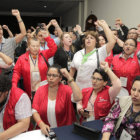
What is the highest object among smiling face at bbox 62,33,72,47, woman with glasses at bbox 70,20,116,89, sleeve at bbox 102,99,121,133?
smiling face at bbox 62,33,72,47

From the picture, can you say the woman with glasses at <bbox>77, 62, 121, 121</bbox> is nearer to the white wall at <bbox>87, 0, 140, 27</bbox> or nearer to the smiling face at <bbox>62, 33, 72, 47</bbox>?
the smiling face at <bbox>62, 33, 72, 47</bbox>

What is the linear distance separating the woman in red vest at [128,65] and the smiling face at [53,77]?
86 cm

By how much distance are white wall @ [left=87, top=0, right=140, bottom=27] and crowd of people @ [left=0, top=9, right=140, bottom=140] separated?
63.4 inches

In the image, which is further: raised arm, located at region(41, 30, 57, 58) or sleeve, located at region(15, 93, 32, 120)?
raised arm, located at region(41, 30, 57, 58)

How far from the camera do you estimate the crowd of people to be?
139cm

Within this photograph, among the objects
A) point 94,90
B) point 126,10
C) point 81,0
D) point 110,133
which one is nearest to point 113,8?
point 126,10

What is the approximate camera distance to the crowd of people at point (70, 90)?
1386 mm

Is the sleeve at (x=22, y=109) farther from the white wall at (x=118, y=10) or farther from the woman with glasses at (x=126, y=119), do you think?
the white wall at (x=118, y=10)

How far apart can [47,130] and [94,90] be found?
2.26ft

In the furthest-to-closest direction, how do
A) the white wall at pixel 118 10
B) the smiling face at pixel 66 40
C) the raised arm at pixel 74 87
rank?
the white wall at pixel 118 10, the smiling face at pixel 66 40, the raised arm at pixel 74 87

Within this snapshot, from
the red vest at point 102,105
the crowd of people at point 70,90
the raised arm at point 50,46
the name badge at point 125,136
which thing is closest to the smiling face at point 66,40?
the crowd of people at point 70,90

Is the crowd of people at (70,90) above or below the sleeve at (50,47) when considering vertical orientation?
below

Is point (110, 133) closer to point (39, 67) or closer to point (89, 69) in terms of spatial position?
point (89, 69)

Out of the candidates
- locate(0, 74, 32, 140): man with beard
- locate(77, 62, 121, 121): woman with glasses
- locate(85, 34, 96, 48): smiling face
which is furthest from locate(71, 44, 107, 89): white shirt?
locate(0, 74, 32, 140): man with beard
